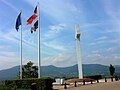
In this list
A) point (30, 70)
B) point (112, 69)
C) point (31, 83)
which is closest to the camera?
point (31, 83)

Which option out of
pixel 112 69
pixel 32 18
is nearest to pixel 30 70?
pixel 32 18

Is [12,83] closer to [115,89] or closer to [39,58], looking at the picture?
[39,58]

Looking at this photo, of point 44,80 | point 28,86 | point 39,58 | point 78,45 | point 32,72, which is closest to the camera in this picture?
point 44,80

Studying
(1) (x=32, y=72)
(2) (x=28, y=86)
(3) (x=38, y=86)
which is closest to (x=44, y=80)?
(3) (x=38, y=86)

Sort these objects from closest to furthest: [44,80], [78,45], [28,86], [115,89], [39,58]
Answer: [115,89] < [44,80] < [28,86] < [39,58] < [78,45]

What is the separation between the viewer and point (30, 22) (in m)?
38.9

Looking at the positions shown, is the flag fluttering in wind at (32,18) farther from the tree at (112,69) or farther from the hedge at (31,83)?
the tree at (112,69)

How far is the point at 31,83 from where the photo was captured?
114 ft

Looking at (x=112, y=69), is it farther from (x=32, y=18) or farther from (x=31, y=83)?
(x=31, y=83)

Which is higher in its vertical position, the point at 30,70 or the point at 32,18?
the point at 32,18

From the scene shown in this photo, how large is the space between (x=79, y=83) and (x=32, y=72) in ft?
32.0

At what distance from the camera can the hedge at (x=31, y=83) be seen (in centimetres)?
3189

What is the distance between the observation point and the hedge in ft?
105

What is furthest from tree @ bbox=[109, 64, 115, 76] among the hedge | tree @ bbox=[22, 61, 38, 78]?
the hedge
